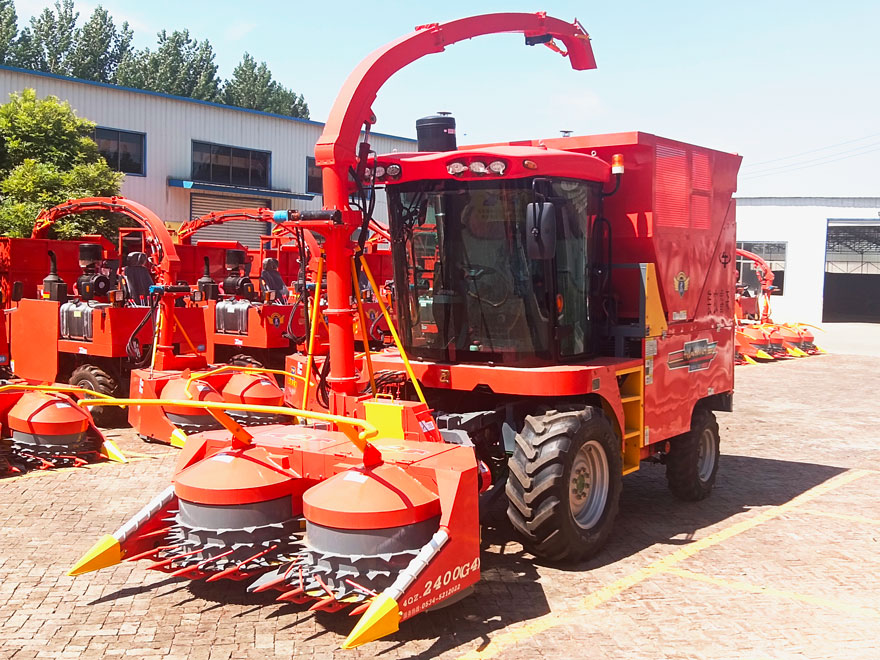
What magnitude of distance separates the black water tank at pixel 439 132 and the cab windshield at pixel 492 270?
371 mm

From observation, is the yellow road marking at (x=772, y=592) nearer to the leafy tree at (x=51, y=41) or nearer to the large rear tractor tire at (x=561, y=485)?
the large rear tractor tire at (x=561, y=485)

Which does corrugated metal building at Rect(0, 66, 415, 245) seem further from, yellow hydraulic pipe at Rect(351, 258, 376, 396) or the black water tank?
yellow hydraulic pipe at Rect(351, 258, 376, 396)

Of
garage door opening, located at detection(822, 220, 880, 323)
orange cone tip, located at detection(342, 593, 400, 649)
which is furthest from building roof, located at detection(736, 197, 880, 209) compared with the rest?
orange cone tip, located at detection(342, 593, 400, 649)

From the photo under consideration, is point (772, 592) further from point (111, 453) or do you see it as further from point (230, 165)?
point (230, 165)

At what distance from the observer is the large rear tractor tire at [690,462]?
25.7 feet

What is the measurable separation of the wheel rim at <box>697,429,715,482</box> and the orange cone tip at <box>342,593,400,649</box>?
4.57 meters

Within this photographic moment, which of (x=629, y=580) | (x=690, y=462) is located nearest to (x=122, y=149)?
(x=690, y=462)

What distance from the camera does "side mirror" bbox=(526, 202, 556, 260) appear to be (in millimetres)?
5845

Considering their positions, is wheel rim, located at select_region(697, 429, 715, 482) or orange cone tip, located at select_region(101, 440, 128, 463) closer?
wheel rim, located at select_region(697, 429, 715, 482)

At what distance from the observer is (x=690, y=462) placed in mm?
7828

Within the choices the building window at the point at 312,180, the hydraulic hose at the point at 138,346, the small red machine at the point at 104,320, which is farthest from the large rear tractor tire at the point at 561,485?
the building window at the point at 312,180

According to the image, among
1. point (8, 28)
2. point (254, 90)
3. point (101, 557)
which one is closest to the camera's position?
point (101, 557)

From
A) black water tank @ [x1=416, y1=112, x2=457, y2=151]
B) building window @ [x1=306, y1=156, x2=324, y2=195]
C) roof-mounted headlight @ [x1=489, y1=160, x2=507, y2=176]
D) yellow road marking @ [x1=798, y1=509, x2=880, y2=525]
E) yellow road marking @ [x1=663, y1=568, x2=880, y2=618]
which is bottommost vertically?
yellow road marking @ [x1=798, y1=509, x2=880, y2=525]

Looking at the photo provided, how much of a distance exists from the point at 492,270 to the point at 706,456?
3.27m
